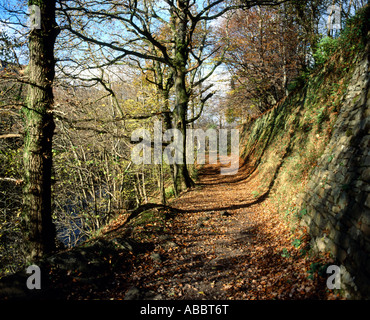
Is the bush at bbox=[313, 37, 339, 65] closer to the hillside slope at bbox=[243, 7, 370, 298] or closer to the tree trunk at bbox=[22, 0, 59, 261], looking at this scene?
the hillside slope at bbox=[243, 7, 370, 298]

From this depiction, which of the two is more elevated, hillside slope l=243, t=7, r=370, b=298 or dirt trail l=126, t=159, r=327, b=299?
hillside slope l=243, t=7, r=370, b=298

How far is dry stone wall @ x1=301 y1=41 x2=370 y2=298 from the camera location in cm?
287

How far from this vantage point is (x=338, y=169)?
171 inches

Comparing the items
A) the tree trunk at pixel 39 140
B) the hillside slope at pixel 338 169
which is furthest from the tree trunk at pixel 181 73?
the tree trunk at pixel 39 140

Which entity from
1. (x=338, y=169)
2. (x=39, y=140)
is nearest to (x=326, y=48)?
(x=338, y=169)

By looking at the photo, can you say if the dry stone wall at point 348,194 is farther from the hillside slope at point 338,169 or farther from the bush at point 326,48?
the bush at point 326,48

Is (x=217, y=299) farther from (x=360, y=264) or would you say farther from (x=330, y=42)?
(x=330, y=42)

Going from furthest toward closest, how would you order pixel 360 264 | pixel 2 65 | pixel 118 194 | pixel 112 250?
1. pixel 118 194
2. pixel 2 65
3. pixel 112 250
4. pixel 360 264

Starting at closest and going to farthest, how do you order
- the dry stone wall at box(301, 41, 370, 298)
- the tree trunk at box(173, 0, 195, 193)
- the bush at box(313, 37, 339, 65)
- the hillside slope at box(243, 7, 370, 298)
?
the dry stone wall at box(301, 41, 370, 298) → the hillside slope at box(243, 7, 370, 298) → the bush at box(313, 37, 339, 65) → the tree trunk at box(173, 0, 195, 193)

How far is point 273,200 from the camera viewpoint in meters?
7.66

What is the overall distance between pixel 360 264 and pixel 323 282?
642 mm

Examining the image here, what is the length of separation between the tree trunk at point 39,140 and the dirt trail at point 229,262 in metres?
2.26

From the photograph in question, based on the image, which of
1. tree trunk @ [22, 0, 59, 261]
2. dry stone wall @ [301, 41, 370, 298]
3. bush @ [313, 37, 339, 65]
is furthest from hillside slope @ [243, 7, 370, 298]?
tree trunk @ [22, 0, 59, 261]
